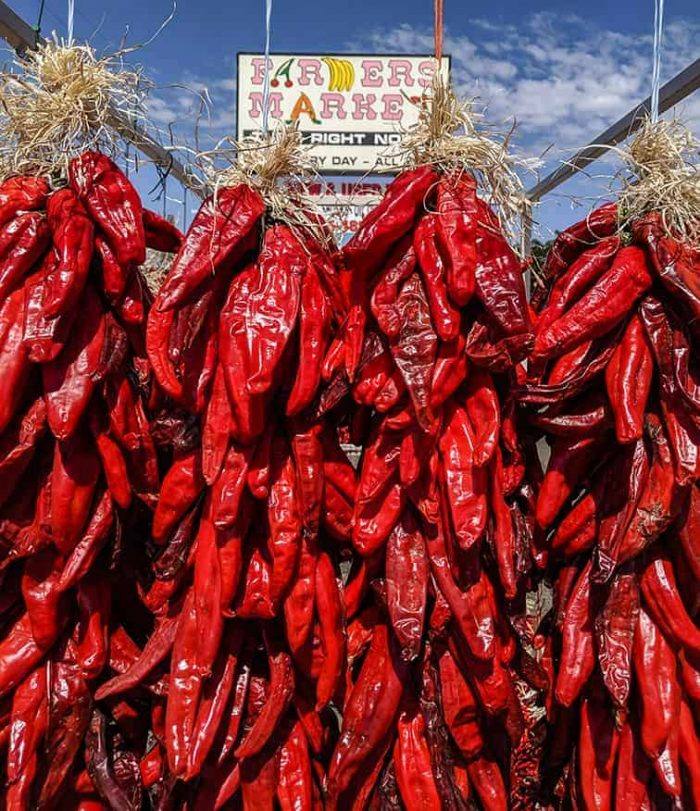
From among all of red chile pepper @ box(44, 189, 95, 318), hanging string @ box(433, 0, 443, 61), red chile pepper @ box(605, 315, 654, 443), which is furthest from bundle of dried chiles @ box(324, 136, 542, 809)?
red chile pepper @ box(44, 189, 95, 318)

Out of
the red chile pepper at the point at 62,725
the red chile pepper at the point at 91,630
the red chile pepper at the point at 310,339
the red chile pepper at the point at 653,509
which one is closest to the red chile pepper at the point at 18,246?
the red chile pepper at the point at 310,339

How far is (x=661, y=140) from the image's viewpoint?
5.91 ft

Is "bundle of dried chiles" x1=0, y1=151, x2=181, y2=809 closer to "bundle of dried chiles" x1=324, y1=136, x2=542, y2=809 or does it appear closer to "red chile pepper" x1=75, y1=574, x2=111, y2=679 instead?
"red chile pepper" x1=75, y1=574, x2=111, y2=679

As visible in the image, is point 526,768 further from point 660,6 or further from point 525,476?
point 660,6

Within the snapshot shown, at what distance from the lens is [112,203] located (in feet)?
5.67

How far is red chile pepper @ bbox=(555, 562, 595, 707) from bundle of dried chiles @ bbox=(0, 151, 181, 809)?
1101mm

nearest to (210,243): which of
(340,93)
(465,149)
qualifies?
(465,149)

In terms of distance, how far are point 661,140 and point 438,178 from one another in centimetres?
57

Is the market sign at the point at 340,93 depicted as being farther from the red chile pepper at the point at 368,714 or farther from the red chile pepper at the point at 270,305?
the red chile pepper at the point at 368,714

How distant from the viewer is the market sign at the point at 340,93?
8.09 metres

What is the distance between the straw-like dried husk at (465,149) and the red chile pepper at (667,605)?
89 cm

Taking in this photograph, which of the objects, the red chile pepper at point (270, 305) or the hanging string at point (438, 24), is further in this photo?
the hanging string at point (438, 24)

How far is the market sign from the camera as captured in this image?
319 inches

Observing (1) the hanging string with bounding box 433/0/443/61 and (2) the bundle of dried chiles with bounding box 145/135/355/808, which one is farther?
(1) the hanging string with bounding box 433/0/443/61
